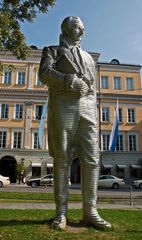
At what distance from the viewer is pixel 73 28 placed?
6.38 m

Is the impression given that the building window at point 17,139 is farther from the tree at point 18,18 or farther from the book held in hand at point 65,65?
the book held in hand at point 65,65

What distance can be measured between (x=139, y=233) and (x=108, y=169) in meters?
35.2

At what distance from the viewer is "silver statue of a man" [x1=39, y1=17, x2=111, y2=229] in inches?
234

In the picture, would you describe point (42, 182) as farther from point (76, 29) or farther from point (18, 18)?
point (76, 29)

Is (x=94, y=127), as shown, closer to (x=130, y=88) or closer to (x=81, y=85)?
(x=81, y=85)

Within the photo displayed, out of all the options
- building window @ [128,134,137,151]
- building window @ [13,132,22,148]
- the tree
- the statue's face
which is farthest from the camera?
building window @ [128,134,137,151]

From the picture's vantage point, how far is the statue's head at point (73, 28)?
638cm

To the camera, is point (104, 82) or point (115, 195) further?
point (104, 82)

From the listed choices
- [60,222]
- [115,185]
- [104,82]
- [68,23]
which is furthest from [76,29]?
[104,82]

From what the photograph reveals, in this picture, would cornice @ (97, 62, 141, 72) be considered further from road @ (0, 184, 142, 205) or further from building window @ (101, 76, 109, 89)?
road @ (0, 184, 142, 205)

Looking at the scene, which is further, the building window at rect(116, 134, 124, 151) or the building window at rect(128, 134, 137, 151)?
the building window at rect(128, 134, 137, 151)

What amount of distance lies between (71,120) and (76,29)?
1853mm

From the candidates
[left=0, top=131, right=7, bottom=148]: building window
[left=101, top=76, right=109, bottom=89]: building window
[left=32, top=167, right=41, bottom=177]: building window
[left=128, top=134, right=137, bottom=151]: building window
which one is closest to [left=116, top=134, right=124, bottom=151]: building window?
[left=128, top=134, right=137, bottom=151]: building window

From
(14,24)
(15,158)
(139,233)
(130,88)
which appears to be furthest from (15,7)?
(130,88)
